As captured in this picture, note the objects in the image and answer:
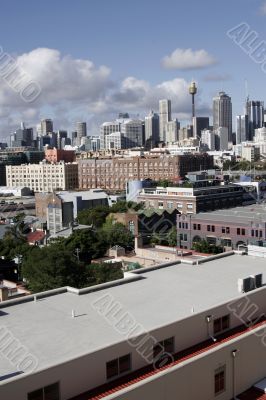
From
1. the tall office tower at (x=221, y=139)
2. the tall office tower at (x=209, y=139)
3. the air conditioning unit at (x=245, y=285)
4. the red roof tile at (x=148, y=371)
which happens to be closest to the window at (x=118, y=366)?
the red roof tile at (x=148, y=371)

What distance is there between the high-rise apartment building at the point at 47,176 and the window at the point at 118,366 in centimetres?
7946

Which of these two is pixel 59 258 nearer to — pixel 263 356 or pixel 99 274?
pixel 99 274

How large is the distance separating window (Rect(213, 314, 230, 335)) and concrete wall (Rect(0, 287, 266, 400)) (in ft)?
0.34

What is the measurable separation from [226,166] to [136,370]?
10715 centimetres

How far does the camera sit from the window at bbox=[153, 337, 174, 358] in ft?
30.4

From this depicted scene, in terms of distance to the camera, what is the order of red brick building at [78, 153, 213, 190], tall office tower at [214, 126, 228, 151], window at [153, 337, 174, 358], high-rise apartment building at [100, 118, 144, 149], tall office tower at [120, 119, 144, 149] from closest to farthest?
window at [153, 337, 174, 358]
red brick building at [78, 153, 213, 190]
high-rise apartment building at [100, 118, 144, 149]
tall office tower at [120, 119, 144, 149]
tall office tower at [214, 126, 228, 151]

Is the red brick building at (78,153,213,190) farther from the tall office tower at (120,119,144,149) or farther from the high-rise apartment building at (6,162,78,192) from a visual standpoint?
the tall office tower at (120,119,144,149)

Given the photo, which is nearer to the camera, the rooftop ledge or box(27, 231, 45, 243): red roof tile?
the rooftop ledge

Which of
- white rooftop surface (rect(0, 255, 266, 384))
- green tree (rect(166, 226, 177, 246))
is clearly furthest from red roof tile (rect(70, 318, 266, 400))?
green tree (rect(166, 226, 177, 246))

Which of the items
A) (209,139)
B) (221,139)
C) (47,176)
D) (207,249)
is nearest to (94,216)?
(207,249)

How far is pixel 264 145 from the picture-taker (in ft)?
Result: 537

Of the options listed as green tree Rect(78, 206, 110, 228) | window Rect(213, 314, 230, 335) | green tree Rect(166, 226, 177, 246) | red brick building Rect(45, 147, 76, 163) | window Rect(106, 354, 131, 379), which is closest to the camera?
window Rect(106, 354, 131, 379)

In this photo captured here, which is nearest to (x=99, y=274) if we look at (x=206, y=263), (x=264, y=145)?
(x=206, y=263)

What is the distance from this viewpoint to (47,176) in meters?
89.6
